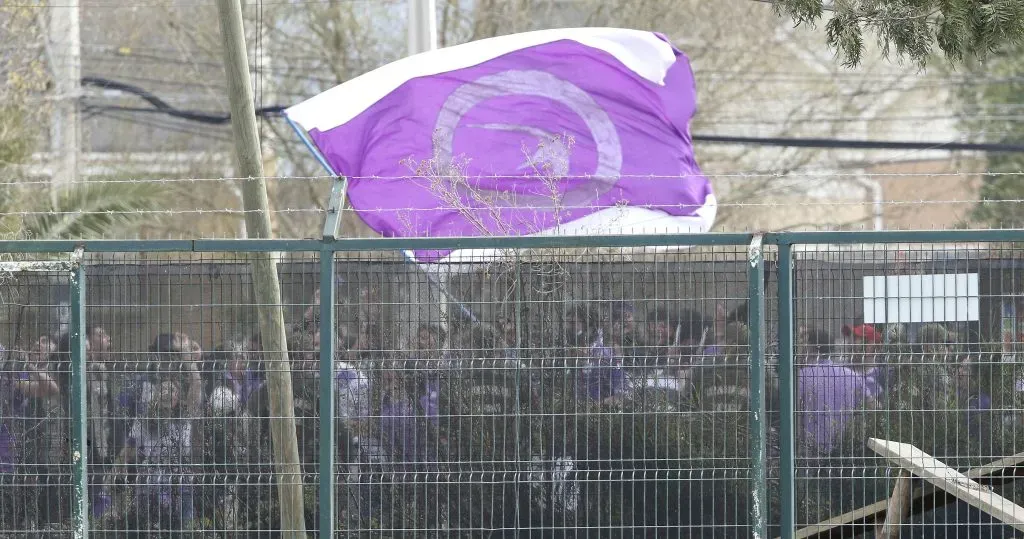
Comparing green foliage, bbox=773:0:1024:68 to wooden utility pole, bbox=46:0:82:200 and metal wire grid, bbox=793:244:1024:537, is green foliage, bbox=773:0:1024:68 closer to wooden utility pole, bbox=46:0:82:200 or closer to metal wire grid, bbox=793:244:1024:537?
metal wire grid, bbox=793:244:1024:537

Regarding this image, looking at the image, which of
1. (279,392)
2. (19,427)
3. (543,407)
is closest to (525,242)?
(543,407)

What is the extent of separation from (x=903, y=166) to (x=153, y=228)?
14.2 meters

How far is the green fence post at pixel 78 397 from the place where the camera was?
5426mm

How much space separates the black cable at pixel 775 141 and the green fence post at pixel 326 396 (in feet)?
47.7

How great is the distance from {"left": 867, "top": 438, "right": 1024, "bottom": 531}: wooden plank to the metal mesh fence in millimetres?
43

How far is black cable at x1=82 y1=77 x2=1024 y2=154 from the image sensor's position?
20.5 metres

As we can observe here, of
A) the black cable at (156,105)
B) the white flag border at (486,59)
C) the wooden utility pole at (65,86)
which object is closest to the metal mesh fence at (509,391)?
the white flag border at (486,59)

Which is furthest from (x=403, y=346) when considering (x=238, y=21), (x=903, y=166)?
(x=903, y=166)

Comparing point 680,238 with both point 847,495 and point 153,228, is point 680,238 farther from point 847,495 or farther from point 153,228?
point 153,228

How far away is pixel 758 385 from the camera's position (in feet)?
17.2

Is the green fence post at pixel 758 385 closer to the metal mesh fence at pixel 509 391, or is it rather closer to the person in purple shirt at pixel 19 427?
the metal mesh fence at pixel 509 391

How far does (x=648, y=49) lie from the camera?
1180 centimetres

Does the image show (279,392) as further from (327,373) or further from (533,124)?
(533,124)

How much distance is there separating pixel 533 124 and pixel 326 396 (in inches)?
270
